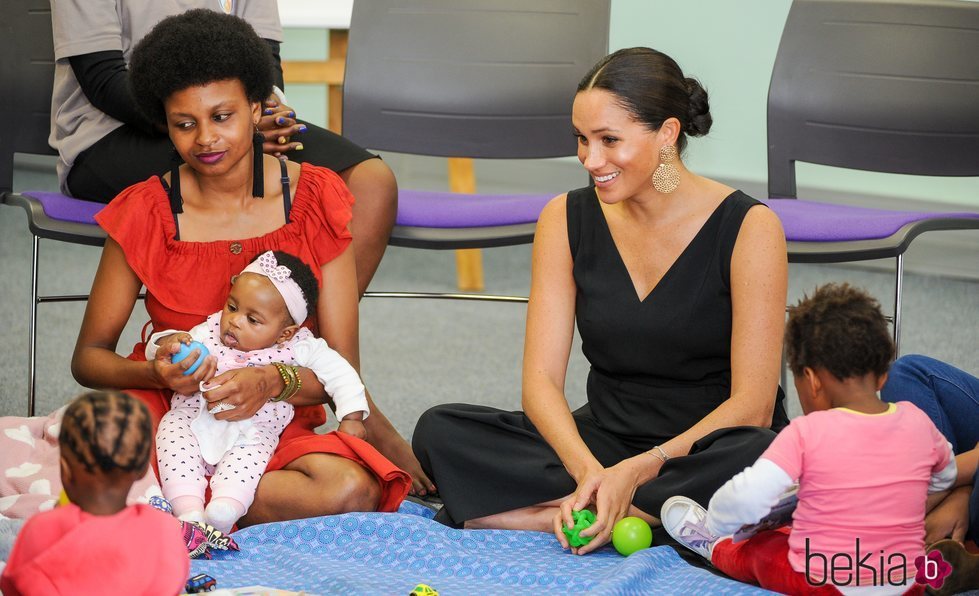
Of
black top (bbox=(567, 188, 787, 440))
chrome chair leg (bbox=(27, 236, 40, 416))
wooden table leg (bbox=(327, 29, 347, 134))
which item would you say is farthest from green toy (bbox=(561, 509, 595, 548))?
wooden table leg (bbox=(327, 29, 347, 134))

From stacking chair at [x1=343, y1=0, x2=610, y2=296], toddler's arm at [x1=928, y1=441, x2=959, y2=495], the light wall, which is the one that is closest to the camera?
toddler's arm at [x1=928, y1=441, x2=959, y2=495]

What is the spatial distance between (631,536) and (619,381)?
33cm

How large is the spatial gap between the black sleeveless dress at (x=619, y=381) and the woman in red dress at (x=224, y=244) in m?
0.13

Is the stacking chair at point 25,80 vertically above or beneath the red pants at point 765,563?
above

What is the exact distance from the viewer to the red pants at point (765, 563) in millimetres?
1647

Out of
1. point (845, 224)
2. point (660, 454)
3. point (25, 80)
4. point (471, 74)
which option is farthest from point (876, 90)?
point (25, 80)

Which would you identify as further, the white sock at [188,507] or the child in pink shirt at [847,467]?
the white sock at [188,507]

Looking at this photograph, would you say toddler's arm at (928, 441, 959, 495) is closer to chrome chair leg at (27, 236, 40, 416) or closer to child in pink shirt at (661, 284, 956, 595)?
child in pink shirt at (661, 284, 956, 595)

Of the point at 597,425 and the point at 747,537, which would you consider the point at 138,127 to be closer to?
the point at 597,425

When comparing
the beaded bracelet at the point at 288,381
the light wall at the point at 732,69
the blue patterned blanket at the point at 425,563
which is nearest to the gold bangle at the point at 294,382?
the beaded bracelet at the point at 288,381

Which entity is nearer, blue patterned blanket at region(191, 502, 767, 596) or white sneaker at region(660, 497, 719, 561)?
blue patterned blanket at region(191, 502, 767, 596)

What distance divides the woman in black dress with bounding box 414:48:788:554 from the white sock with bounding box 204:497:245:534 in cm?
35

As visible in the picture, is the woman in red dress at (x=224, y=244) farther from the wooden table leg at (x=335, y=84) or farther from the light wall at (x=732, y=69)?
the light wall at (x=732, y=69)

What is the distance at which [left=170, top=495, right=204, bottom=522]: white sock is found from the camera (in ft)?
6.18
